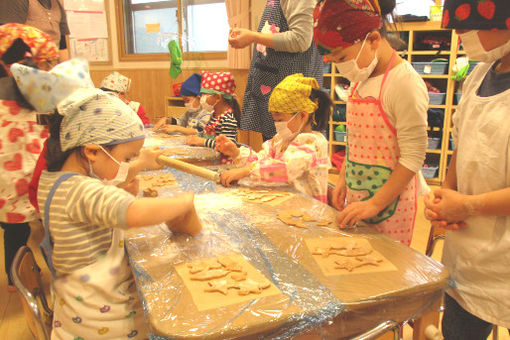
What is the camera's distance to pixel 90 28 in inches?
228

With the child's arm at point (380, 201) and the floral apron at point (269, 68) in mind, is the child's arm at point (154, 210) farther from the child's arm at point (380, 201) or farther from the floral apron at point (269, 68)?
the floral apron at point (269, 68)

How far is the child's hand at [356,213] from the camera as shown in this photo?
1190 millimetres

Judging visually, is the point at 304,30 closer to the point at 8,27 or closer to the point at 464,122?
the point at 464,122

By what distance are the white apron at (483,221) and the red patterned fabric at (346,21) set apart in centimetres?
37

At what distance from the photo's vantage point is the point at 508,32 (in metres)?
0.90

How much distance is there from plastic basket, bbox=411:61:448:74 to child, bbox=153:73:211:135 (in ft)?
7.88

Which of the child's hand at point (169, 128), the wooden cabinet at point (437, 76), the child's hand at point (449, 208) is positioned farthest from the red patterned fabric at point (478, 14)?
the wooden cabinet at point (437, 76)

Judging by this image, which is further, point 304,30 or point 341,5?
point 304,30

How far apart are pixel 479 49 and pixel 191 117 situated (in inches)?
114

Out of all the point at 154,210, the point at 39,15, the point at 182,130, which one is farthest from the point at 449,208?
the point at 39,15

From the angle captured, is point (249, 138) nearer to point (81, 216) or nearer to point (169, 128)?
point (169, 128)

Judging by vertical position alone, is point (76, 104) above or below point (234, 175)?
above

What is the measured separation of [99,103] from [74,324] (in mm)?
601

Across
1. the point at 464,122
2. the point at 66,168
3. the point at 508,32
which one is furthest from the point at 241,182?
the point at 508,32
